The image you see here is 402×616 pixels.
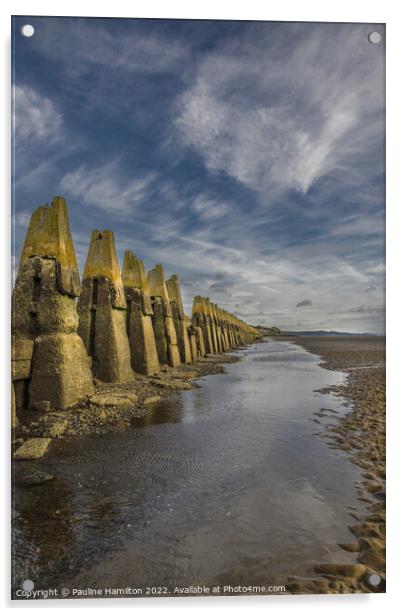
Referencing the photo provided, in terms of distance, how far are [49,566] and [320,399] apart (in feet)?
21.3

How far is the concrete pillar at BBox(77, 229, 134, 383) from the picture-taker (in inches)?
381

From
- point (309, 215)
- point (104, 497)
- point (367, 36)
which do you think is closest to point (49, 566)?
point (104, 497)

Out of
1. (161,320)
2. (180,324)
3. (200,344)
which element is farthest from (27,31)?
(200,344)

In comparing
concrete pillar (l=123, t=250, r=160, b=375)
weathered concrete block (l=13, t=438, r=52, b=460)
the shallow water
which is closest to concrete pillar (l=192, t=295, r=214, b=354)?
concrete pillar (l=123, t=250, r=160, b=375)

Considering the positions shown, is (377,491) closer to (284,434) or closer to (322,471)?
(322,471)

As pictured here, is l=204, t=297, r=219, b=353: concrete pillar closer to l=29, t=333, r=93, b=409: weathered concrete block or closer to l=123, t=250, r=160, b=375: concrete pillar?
l=123, t=250, r=160, b=375: concrete pillar

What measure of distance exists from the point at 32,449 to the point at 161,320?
10.9 metres

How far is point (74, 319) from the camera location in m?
7.45

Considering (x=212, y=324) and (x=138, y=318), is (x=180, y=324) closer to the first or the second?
(x=138, y=318)

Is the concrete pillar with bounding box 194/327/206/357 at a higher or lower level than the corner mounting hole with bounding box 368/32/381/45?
lower

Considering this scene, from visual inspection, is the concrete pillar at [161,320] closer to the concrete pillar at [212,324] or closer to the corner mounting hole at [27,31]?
the concrete pillar at [212,324]

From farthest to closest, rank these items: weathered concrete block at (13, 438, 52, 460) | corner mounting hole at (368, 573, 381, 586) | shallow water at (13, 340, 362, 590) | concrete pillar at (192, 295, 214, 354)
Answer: concrete pillar at (192, 295, 214, 354) → weathered concrete block at (13, 438, 52, 460) → corner mounting hole at (368, 573, 381, 586) → shallow water at (13, 340, 362, 590)

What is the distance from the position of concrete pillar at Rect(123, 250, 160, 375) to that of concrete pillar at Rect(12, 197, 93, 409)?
4.62 metres

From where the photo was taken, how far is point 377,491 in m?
3.81
